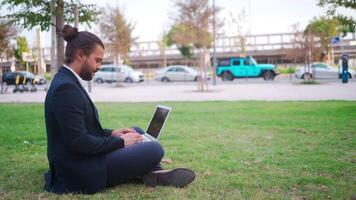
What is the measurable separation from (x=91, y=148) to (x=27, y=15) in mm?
7693

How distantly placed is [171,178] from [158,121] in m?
0.73

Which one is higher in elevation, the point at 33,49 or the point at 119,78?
the point at 33,49

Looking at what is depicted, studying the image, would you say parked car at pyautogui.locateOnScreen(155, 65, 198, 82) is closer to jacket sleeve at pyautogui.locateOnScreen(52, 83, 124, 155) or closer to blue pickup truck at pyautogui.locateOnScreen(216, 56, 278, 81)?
blue pickup truck at pyautogui.locateOnScreen(216, 56, 278, 81)

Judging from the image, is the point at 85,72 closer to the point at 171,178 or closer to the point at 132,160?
the point at 132,160

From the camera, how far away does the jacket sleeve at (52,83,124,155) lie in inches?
145

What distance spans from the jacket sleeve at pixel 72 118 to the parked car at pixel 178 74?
3533 cm

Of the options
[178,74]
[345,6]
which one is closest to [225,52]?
[178,74]

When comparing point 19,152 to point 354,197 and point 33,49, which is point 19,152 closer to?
point 354,197

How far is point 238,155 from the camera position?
5.98 metres

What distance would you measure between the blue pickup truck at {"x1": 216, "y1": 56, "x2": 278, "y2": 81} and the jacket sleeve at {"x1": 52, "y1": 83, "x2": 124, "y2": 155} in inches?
1316

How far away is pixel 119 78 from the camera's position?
3716 centimetres

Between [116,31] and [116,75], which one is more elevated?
[116,31]

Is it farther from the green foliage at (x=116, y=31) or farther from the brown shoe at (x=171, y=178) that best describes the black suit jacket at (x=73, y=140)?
the green foliage at (x=116, y=31)

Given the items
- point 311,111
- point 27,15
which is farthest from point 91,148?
point 311,111
